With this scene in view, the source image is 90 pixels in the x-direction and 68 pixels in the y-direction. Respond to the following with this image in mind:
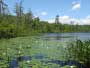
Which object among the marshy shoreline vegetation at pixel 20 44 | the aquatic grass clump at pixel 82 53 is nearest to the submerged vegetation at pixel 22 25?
the marshy shoreline vegetation at pixel 20 44

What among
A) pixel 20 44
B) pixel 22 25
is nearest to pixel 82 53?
pixel 20 44

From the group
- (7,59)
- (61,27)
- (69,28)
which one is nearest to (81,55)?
(7,59)

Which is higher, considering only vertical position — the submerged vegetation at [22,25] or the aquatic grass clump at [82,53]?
the submerged vegetation at [22,25]

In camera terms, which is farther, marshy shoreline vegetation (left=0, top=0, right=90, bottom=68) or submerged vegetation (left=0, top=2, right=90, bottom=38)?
submerged vegetation (left=0, top=2, right=90, bottom=38)

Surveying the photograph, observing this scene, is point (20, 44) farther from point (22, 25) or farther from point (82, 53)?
point (22, 25)

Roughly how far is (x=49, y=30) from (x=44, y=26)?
6315mm

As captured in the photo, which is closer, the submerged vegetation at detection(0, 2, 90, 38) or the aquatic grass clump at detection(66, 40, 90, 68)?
the aquatic grass clump at detection(66, 40, 90, 68)

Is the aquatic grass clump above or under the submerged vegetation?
under

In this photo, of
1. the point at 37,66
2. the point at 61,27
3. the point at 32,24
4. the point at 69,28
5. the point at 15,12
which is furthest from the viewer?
the point at 69,28

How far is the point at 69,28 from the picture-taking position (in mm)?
131375

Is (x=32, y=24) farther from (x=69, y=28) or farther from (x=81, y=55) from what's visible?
(x=81, y=55)

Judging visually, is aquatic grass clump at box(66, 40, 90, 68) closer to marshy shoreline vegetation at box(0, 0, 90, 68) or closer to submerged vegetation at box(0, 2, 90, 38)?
marshy shoreline vegetation at box(0, 0, 90, 68)

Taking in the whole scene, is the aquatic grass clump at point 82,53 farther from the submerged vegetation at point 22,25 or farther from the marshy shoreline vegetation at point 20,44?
the submerged vegetation at point 22,25

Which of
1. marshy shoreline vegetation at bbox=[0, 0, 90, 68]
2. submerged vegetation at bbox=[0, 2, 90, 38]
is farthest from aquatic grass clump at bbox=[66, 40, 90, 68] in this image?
submerged vegetation at bbox=[0, 2, 90, 38]
